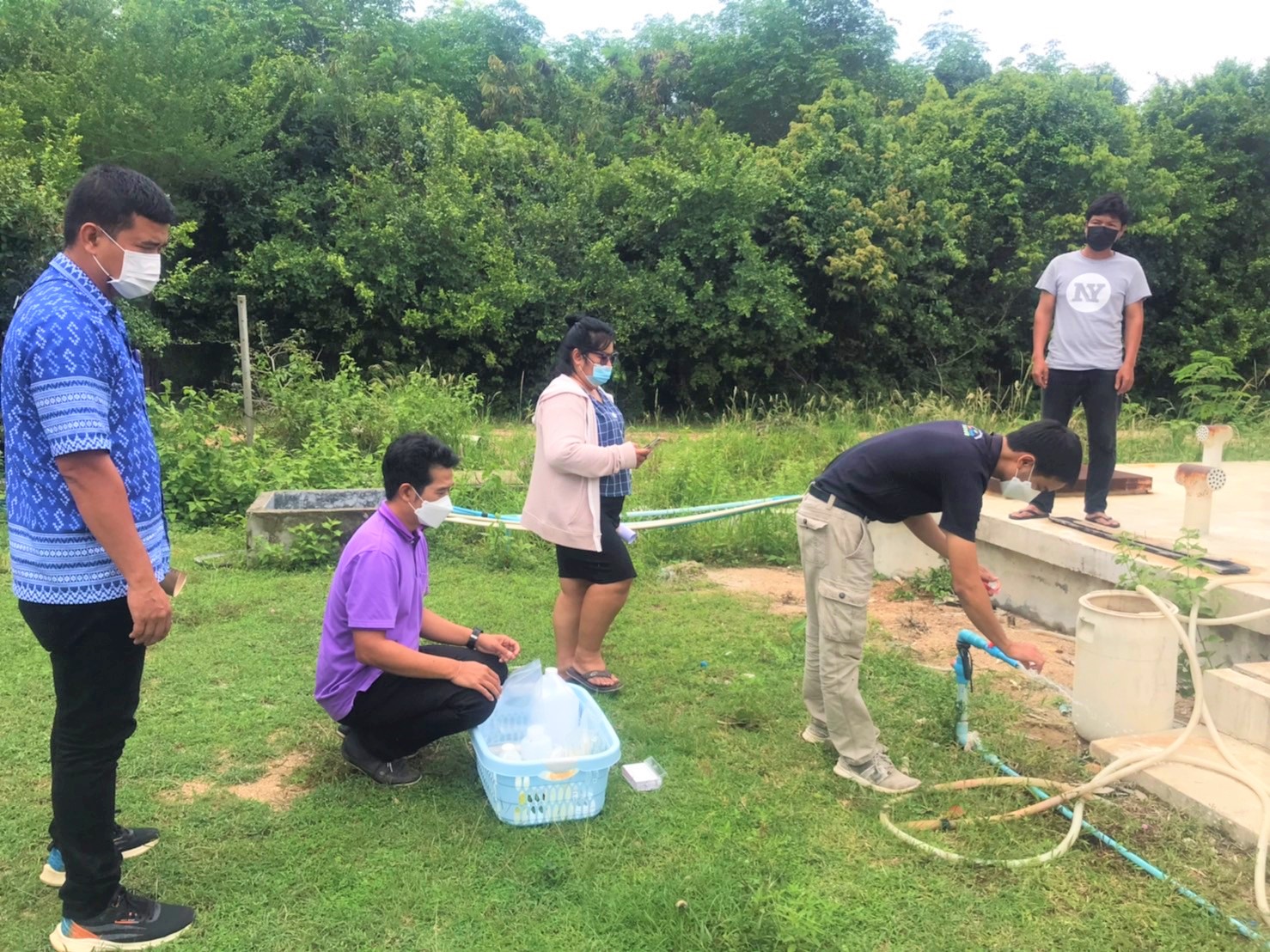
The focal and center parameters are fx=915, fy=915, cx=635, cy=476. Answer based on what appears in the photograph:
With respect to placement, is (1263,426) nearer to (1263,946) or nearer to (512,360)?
(1263,946)

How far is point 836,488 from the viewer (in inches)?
123

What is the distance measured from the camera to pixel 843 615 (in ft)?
10.0

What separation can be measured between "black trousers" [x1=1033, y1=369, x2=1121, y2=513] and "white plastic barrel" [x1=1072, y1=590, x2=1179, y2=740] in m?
1.79

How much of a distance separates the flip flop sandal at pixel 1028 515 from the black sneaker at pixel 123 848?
436 cm

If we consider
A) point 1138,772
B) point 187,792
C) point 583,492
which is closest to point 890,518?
point 1138,772

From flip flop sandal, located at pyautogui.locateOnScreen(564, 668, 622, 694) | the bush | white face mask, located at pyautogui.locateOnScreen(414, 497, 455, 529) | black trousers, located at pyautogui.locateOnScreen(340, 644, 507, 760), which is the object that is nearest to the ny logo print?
flip flop sandal, located at pyautogui.locateOnScreen(564, 668, 622, 694)

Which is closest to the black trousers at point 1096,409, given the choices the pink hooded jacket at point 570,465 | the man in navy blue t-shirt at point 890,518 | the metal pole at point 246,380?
the man in navy blue t-shirt at point 890,518

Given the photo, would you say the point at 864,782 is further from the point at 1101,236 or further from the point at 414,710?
the point at 1101,236

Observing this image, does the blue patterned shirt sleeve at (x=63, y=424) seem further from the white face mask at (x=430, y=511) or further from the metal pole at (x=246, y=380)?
the metal pole at (x=246, y=380)

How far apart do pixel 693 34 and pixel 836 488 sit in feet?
83.9

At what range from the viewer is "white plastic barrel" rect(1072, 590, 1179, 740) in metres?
3.23

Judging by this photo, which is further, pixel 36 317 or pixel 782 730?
pixel 782 730

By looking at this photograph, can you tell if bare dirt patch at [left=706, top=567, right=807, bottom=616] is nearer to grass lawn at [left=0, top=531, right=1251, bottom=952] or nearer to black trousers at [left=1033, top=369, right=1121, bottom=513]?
grass lawn at [left=0, top=531, right=1251, bottom=952]

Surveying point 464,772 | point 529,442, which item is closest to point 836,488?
point 464,772
